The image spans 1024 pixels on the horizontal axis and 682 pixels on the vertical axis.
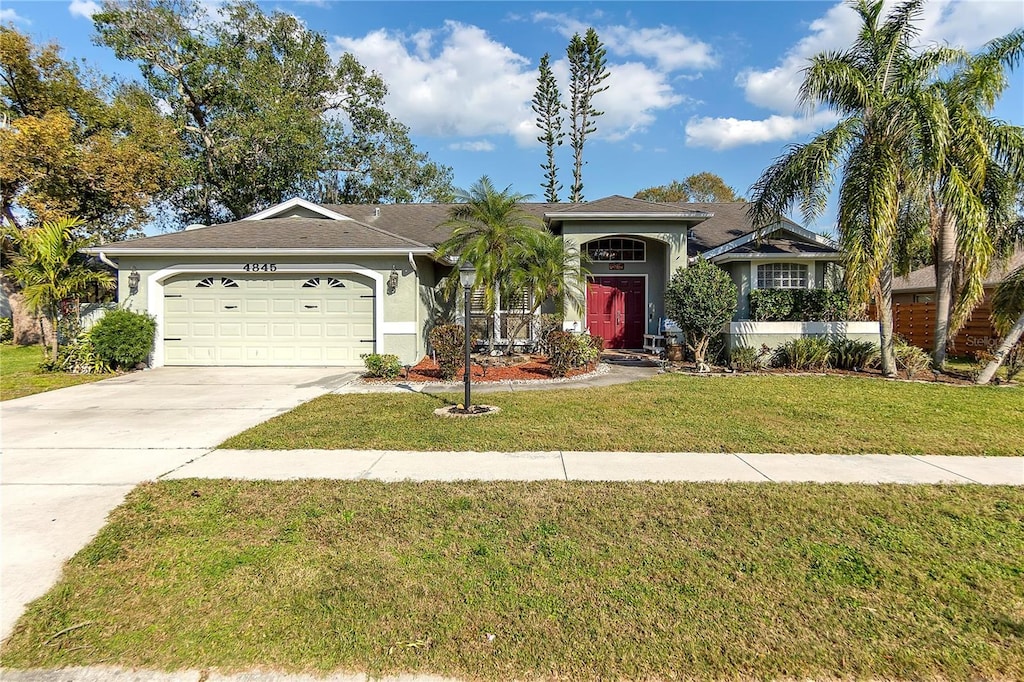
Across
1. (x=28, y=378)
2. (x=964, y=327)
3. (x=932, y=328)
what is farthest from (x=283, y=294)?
(x=964, y=327)

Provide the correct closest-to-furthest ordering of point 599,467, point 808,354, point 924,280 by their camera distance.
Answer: point 599,467 → point 808,354 → point 924,280

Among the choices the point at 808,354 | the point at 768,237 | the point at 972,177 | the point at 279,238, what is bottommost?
the point at 808,354

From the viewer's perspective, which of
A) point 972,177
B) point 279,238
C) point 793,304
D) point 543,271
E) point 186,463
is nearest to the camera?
point 186,463

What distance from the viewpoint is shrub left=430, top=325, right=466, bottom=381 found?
10.5m

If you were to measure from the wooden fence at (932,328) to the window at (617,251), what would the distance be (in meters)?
8.18

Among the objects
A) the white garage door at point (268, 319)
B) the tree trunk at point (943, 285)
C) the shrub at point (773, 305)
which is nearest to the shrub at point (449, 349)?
the white garage door at point (268, 319)

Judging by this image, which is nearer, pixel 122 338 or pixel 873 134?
pixel 873 134

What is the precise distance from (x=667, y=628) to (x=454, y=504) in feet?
6.83

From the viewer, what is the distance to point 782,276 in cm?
1455

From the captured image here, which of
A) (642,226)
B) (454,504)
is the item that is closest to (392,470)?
(454,504)

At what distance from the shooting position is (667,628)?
269cm

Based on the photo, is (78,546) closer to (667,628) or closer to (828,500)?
(667,628)

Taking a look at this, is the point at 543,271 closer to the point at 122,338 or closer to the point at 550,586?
the point at 550,586

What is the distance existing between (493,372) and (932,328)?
1412cm
